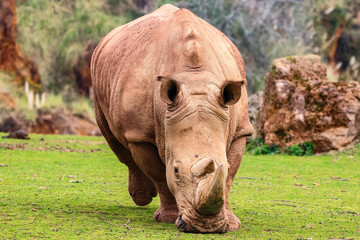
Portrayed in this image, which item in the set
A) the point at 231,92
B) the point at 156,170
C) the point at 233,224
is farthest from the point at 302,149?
the point at 231,92

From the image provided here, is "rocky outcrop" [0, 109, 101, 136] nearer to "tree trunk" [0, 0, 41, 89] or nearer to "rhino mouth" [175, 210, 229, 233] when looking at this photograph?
"tree trunk" [0, 0, 41, 89]

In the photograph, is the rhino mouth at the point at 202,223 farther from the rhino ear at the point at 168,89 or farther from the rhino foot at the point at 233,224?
the rhino ear at the point at 168,89

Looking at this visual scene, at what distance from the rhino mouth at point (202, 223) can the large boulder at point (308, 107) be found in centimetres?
824

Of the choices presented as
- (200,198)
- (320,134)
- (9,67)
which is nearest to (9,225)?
(200,198)

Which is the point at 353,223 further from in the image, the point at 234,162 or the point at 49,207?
the point at 49,207

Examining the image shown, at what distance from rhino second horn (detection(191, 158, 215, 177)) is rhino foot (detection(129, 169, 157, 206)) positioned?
2.59m

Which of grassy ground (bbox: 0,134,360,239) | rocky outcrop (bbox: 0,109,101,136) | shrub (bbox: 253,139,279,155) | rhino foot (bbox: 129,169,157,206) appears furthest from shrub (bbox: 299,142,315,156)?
rocky outcrop (bbox: 0,109,101,136)

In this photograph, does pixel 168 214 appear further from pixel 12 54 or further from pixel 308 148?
pixel 12 54

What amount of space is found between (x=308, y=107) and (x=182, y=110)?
28.0 ft

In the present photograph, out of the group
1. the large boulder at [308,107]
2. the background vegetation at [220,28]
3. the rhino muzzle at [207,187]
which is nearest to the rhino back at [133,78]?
the rhino muzzle at [207,187]

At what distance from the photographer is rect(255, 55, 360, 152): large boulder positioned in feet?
43.6

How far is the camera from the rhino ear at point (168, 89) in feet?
17.6

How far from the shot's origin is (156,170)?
6176mm

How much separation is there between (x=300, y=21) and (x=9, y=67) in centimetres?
1132
